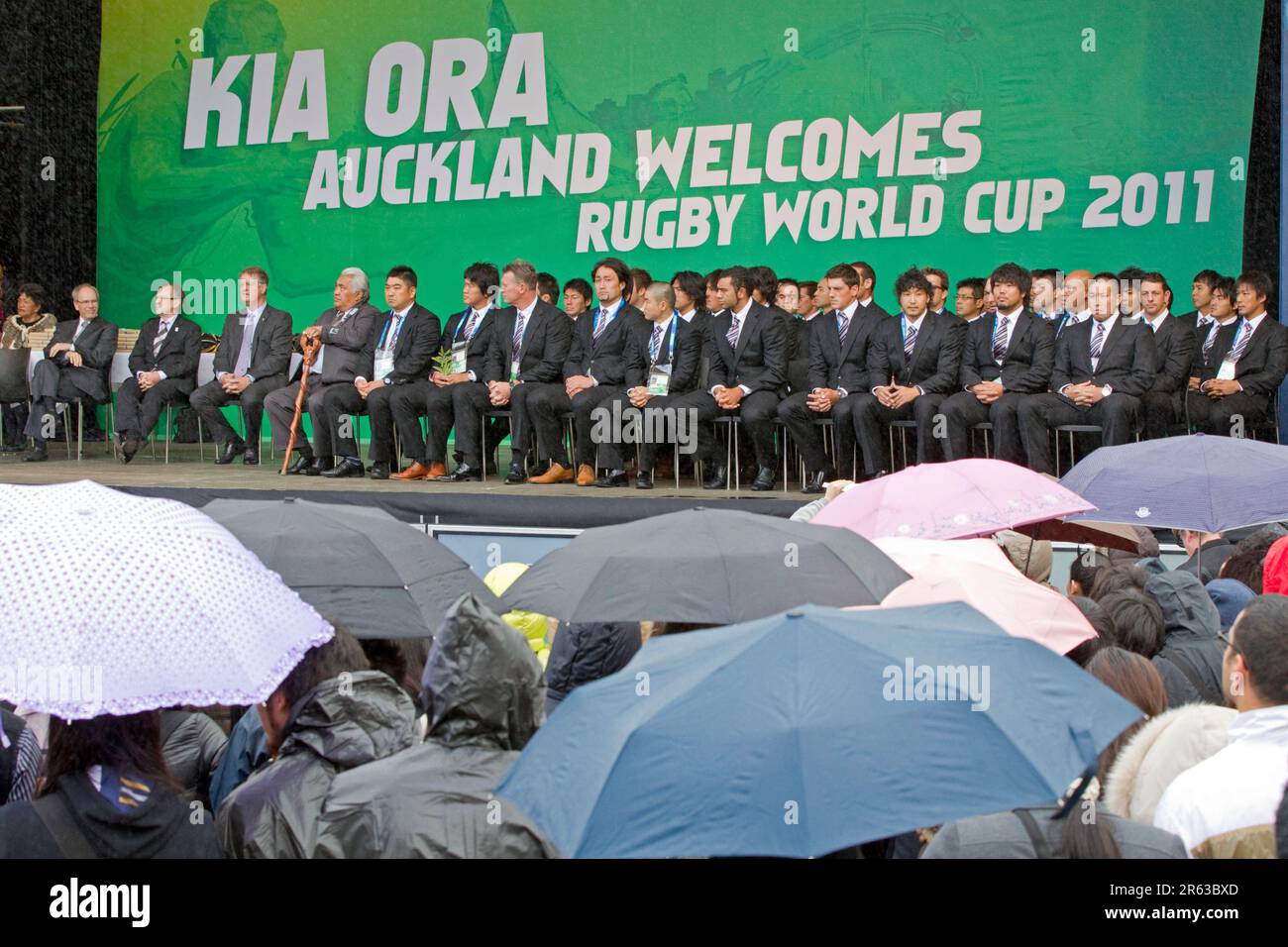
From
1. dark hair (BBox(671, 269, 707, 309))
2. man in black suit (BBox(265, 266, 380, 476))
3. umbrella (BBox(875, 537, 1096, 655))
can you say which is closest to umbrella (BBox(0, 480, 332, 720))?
umbrella (BBox(875, 537, 1096, 655))

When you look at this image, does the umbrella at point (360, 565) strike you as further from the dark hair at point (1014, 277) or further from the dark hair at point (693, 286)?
the dark hair at point (1014, 277)

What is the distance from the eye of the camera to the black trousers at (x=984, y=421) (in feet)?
29.7

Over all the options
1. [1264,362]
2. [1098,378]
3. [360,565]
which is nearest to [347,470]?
[1098,378]

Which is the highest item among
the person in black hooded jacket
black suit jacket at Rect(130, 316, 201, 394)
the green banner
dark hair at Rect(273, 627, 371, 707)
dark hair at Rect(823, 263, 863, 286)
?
the green banner

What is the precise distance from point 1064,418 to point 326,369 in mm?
5175

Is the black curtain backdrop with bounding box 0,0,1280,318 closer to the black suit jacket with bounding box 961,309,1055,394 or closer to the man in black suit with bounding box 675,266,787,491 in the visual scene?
the man in black suit with bounding box 675,266,787,491

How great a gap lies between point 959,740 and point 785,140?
432 inches

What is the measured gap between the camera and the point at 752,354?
971 centimetres

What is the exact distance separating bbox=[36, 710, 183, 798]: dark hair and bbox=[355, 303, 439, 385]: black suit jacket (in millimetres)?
8365

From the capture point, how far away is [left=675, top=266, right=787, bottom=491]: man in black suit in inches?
374

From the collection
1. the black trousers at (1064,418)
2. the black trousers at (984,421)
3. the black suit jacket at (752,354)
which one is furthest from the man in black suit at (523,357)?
the black trousers at (1064,418)

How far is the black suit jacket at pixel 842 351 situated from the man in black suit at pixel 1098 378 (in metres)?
1.16

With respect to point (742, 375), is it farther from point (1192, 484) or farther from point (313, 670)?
point (313, 670)
